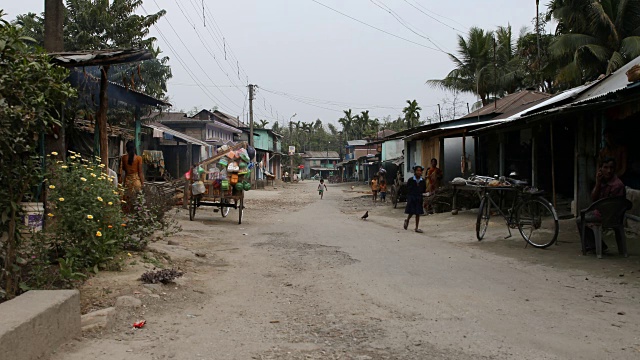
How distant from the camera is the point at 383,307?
5562mm

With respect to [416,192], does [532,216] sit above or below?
below

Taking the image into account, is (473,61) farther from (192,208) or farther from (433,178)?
(192,208)

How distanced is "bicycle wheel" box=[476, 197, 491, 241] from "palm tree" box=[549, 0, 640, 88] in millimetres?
16115

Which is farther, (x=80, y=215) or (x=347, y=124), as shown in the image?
(x=347, y=124)

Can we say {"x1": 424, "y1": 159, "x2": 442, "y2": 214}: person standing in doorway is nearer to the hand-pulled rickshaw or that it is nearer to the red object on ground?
the hand-pulled rickshaw

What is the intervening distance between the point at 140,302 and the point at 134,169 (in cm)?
542

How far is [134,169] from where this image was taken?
10.3 m

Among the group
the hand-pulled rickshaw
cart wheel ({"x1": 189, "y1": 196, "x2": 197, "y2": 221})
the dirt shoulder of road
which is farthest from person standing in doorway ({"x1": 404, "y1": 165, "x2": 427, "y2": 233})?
cart wheel ({"x1": 189, "y1": 196, "x2": 197, "y2": 221})

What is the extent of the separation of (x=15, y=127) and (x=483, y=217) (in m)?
9.33

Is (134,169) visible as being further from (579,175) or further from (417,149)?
(417,149)

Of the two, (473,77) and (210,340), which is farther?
(473,77)

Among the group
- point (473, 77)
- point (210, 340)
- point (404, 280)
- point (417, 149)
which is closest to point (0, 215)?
point (210, 340)

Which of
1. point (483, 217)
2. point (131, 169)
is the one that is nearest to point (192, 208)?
point (131, 169)

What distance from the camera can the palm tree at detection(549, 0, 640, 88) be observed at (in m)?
24.3
